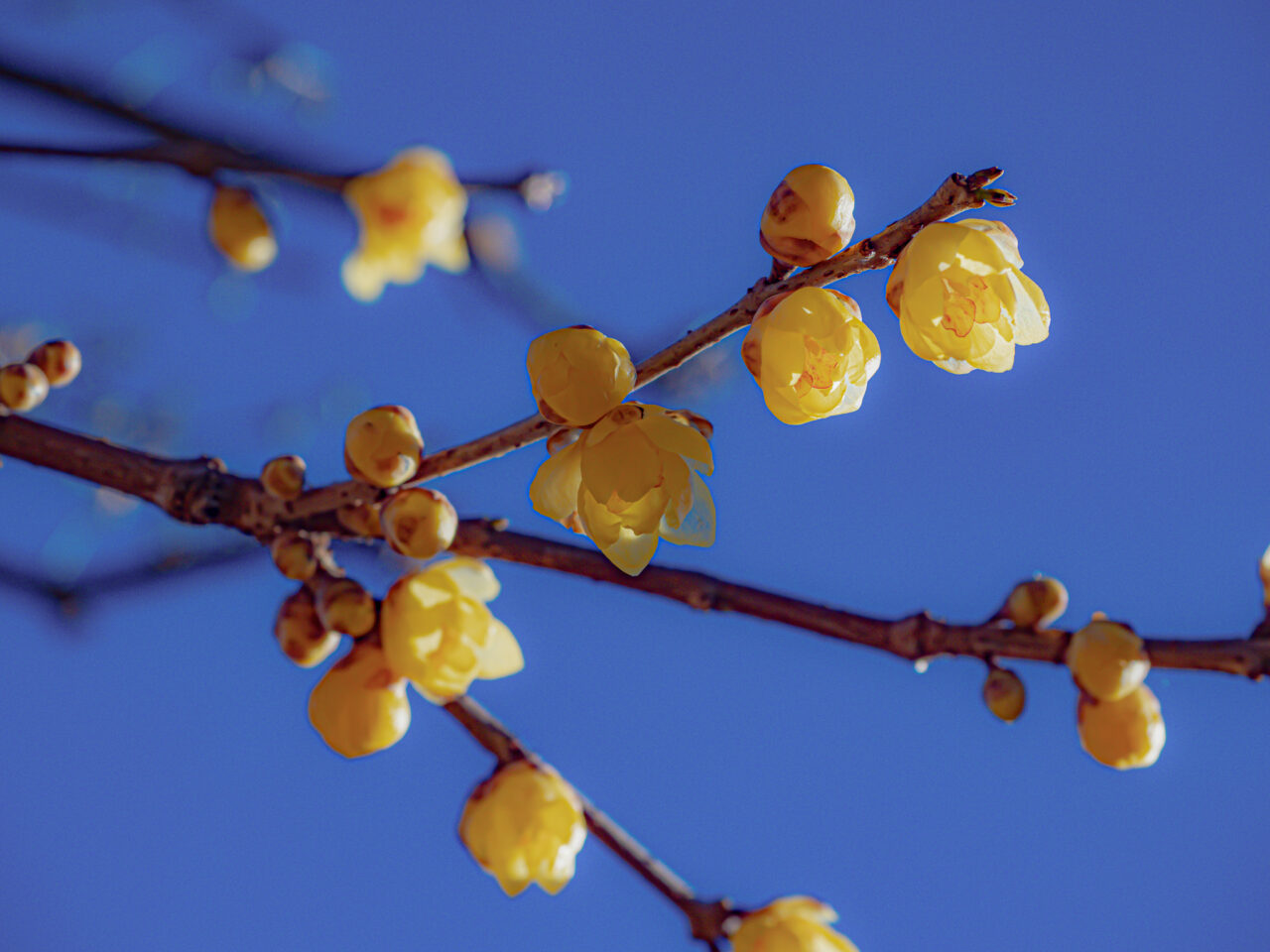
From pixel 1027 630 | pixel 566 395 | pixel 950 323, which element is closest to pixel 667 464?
pixel 566 395

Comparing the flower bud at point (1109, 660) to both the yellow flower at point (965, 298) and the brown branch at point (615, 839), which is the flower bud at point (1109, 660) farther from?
the brown branch at point (615, 839)

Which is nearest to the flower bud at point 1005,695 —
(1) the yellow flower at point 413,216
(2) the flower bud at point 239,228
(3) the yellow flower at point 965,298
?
(3) the yellow flower at point 965,298

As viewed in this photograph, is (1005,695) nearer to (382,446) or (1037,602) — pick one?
(1037,602)

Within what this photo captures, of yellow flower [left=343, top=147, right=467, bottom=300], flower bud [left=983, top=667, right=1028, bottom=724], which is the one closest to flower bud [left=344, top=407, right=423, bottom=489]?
flower bud [left=983, top=667, right=1028, bottom=724]

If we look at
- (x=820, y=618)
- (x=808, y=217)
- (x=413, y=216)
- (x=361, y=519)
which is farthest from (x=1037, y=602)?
(x=413, y=216)

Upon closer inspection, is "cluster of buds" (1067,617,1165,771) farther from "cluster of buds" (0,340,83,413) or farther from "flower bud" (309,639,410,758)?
"cluster of buds" (0,340,83,413)
